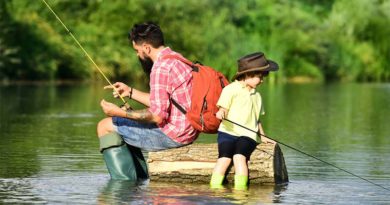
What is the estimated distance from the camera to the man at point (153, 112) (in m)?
10.5

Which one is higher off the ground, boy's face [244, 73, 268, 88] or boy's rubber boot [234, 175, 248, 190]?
boy's face [244, 73, 268, 88]

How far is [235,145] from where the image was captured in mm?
10570

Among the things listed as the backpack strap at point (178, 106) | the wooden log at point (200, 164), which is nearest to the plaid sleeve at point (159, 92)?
the backpack strap at point (178, 106)

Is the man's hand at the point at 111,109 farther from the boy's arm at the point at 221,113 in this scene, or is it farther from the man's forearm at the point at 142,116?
the boy's arm at the point at 221,113

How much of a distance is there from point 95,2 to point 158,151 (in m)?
48.0

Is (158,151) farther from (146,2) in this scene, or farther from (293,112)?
(146,2)

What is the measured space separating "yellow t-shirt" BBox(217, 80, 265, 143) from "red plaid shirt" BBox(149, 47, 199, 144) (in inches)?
12.6

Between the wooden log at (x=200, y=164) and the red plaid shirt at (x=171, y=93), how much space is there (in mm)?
159

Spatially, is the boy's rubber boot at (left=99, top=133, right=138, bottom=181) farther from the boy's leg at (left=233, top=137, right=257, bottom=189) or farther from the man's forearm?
the boy's leg at (left=233, top=137, right=257, bottom=189)

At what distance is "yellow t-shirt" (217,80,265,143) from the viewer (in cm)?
1057

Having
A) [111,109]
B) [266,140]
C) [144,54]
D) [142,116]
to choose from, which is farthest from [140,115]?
[266,140]

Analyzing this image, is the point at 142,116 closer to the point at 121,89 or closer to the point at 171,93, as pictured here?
the point at 171,93

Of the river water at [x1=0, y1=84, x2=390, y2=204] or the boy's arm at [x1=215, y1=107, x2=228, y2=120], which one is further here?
the boy's arm at [x1=215, y1=107, x2=228, y2=120]

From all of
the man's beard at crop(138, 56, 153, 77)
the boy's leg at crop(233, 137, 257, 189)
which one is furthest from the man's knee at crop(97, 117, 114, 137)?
the boy's leg at crop(233, 137, 257, 189)
